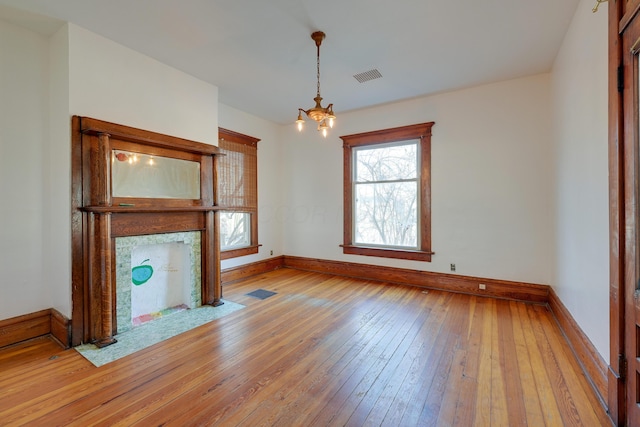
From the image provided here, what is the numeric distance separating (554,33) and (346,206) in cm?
354

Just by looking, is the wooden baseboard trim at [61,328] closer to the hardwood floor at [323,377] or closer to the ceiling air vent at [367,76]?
the hardwood floor at [323,377]

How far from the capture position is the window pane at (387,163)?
4711mm

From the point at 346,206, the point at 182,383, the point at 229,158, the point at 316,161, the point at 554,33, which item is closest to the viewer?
the point at 182,383

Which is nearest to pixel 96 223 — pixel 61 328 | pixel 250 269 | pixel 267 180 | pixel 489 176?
pixel 61 328

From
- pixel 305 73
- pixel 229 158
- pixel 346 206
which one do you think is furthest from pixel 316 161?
pixel 305 73

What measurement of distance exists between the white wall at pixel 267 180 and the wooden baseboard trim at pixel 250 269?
0.29 feet

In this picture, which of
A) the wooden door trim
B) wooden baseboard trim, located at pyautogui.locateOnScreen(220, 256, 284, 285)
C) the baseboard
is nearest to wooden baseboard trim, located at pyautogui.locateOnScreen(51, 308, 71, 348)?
the baseboard

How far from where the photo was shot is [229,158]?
4.84 meters

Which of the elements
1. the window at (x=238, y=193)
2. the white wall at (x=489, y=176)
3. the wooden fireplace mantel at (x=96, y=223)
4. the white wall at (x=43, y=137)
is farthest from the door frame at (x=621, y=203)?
the window at (x=238, y=193)

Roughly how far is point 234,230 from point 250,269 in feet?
2.63

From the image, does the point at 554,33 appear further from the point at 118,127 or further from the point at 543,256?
the point at 118,127

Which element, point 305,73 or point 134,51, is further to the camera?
point 305,73

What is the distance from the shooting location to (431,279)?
14.7 feet

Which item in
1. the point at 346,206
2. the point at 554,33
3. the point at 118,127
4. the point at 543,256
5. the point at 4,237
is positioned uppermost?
the point at 554,33
